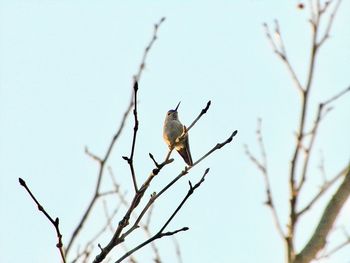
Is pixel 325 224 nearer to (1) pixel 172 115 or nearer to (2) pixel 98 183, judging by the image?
(2) pixel 98 183

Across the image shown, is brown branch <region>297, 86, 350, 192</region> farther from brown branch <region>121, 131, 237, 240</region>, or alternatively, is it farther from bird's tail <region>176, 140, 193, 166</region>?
bird's tail <region>176, 140, 193, 166</region>

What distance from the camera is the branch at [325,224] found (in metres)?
2.92

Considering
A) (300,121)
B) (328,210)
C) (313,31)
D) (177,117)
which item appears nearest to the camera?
(328,210)

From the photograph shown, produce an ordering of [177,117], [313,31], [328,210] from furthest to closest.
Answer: [177,117] < [313,31] < [328,210]

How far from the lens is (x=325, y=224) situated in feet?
10.0

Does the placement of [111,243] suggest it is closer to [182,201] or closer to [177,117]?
[182,201]

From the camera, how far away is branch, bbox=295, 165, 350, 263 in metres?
2.92

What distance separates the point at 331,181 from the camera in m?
3.48

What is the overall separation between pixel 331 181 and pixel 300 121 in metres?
0.47

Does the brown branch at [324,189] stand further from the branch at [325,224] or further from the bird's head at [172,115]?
the bird's head at [172,115]

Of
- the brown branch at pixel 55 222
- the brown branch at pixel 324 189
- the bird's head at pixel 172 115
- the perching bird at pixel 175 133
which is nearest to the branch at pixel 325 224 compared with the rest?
the brown branch at pixel 324 189

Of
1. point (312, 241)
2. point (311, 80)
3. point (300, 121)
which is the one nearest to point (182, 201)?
point (312, 241)

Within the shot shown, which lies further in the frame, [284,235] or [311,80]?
[311,80]

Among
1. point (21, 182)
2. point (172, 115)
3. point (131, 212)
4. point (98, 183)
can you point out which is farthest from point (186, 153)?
point (21, 182)
